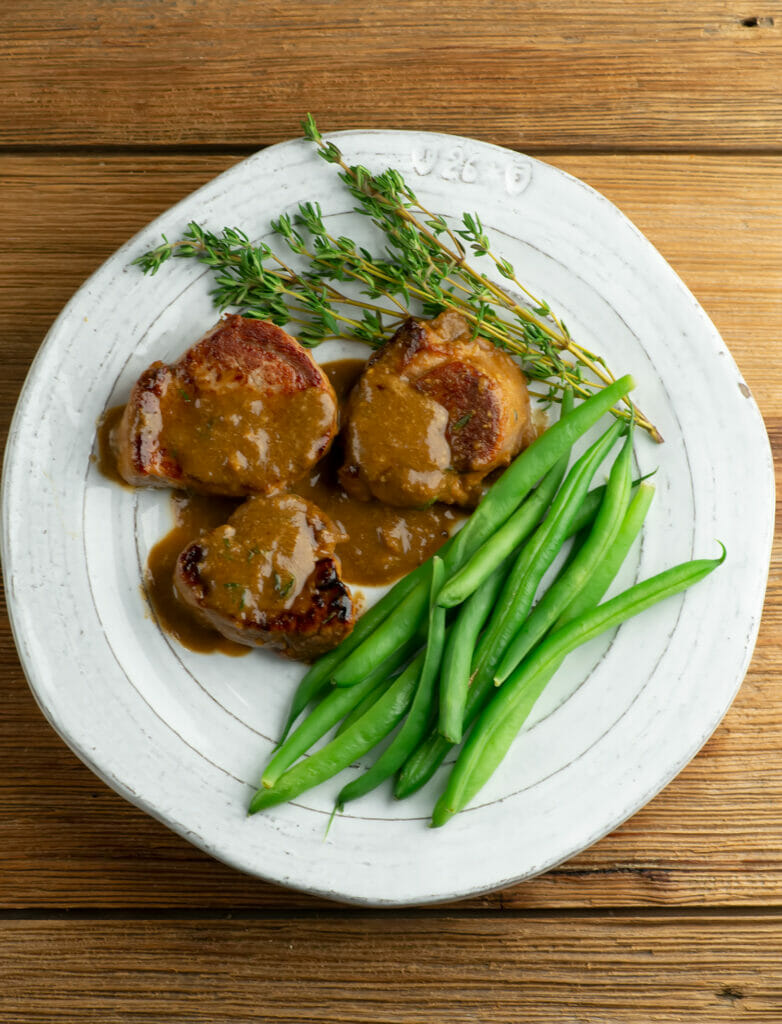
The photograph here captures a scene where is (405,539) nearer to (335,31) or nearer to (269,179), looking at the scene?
(269,179)

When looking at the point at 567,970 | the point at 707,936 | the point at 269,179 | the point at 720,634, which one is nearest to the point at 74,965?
the point at 567,970

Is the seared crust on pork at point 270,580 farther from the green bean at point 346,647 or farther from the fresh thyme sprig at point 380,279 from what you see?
the fresh thyme sprig at point 380,279

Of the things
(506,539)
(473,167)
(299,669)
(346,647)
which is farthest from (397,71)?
(299,669)

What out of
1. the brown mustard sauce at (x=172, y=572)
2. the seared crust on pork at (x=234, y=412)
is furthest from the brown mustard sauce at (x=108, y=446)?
the brown mustard sauce at (x=172, y=572)

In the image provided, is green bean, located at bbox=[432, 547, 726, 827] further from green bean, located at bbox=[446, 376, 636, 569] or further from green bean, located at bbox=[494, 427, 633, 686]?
green bean, located at bbox=[446, 376, 636, 569]

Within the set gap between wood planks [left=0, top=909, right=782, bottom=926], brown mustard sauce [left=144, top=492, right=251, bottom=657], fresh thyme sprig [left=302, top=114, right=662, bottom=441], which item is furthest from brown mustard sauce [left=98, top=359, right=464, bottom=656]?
gap between wood planks [left=0, top=909, right=782, bottom=926]

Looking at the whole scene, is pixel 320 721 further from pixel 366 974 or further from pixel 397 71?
pixel 397 71
